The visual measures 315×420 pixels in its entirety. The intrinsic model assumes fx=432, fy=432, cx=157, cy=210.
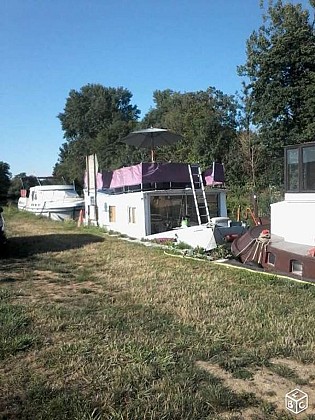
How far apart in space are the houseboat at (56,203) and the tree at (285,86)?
13.5m

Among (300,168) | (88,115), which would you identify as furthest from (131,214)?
(88,115)

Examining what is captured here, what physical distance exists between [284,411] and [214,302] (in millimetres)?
2984

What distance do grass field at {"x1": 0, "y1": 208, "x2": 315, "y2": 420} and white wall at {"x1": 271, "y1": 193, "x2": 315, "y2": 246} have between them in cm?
196

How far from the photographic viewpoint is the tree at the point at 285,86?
1113 inches

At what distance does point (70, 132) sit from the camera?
271 feet

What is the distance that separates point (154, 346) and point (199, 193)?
12211 mm

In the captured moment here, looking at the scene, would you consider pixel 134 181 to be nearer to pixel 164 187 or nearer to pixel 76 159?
pixel 164 187

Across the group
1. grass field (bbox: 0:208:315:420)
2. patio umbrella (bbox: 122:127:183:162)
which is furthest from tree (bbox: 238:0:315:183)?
grass field (bbox: 0:208:315:420)

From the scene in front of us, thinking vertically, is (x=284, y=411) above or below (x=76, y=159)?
below

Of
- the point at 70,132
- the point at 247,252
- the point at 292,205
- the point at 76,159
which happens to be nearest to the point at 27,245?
the point at 247,252

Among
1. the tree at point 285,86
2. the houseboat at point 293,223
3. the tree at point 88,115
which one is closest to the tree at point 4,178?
the tree at point 88,115

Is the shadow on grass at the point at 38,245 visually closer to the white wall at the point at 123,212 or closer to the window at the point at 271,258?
the white wall at the point at 123,212

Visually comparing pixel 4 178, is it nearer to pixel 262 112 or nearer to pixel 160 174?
pixel 262 112

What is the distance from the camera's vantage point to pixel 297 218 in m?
9.52
